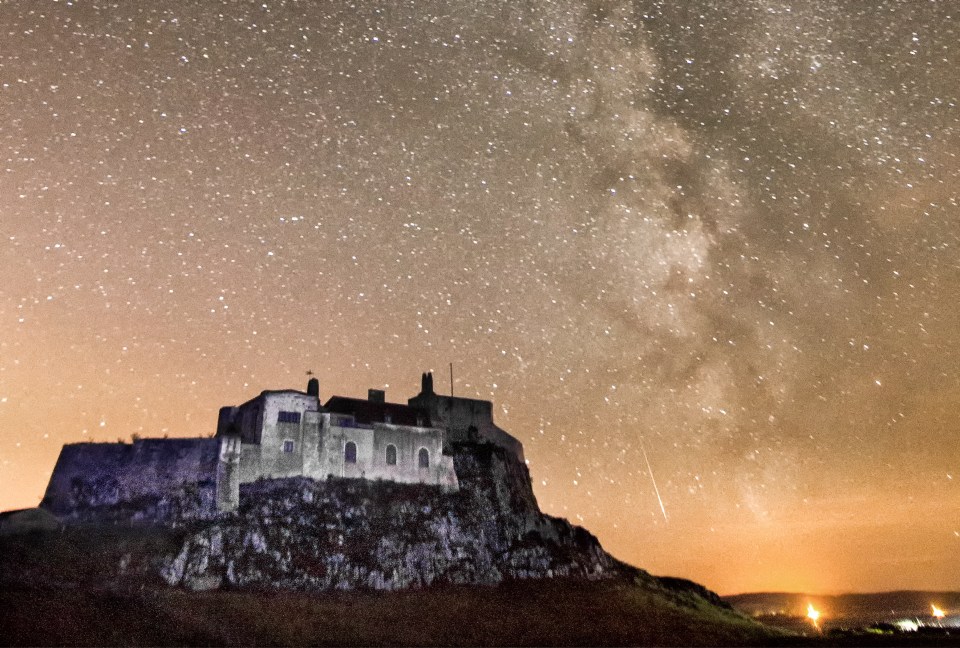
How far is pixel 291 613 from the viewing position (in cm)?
3434

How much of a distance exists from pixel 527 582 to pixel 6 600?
33.8 metres

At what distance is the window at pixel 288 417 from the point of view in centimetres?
4703

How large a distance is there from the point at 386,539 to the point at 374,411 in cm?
1295

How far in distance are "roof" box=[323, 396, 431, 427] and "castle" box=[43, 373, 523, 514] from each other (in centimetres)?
10

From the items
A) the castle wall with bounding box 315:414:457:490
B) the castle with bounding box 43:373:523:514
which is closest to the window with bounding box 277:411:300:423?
the castle with bounding box 43:373:523:514

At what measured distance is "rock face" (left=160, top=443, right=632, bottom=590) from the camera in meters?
38.6

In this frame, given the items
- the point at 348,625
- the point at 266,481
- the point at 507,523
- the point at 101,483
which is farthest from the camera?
the point at 507,523

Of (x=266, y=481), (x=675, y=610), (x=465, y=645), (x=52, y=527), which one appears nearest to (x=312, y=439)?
(x=266, y=481)

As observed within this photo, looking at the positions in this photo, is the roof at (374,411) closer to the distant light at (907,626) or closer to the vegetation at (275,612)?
the vegetation at (275,612)

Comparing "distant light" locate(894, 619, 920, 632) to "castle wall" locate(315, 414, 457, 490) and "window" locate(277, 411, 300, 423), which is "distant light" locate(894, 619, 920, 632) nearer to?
"castle wall" locate(315, 414, 457, 490)

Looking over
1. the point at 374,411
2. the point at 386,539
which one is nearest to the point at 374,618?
the point at 386,539

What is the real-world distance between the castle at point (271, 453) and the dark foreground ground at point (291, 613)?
164 inches

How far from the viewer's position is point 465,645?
34.8 meters

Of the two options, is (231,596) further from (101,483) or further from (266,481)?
(101,483)
